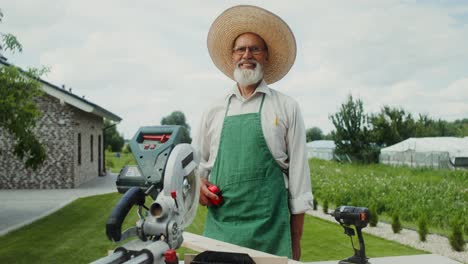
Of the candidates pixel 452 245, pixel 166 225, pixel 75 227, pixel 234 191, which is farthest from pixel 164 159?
pixel 75 227

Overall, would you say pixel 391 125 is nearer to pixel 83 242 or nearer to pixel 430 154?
pixel 430 154

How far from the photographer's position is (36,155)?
28.0 feet

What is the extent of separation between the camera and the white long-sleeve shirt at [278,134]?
2.24 meters

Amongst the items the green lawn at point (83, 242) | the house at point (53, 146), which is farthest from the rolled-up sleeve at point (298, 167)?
the house at point (53, 146)

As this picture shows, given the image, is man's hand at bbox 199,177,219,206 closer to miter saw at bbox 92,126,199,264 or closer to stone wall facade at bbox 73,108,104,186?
miter saw at bbox 92,126,199,264

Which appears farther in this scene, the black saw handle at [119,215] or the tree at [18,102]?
the tree at [18,102]

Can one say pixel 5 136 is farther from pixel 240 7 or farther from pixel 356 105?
pixel 356 105

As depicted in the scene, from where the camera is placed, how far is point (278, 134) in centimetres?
229

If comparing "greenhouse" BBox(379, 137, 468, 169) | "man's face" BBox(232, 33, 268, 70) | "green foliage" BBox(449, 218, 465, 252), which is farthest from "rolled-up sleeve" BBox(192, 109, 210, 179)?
"greenhouse" BBox(379, 137, 468, 169)

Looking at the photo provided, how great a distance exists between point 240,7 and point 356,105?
25000 millimetres

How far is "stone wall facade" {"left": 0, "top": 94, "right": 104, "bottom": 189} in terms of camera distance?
1480 centimetres

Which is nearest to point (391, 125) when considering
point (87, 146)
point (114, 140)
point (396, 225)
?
point (114, 140)

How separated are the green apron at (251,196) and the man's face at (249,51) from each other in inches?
11.2

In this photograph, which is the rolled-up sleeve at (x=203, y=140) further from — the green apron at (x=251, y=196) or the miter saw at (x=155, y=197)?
the miter saw at (x=155, y=197)
